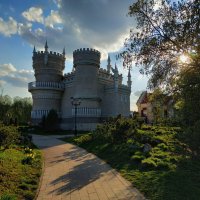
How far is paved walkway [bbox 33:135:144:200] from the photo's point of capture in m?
8.46

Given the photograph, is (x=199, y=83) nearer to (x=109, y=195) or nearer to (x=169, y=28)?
(x=169, y=28)

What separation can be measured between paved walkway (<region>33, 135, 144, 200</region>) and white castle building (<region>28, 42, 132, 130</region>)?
26.4 metres

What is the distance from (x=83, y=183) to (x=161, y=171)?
3.06 meters

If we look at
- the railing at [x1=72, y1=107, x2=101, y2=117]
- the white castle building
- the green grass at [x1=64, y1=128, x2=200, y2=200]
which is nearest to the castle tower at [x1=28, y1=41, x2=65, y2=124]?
the white castle building

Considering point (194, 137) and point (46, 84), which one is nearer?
point (194, 137)

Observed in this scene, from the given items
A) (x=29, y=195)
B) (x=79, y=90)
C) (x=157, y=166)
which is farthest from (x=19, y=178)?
(x=79, y=90)

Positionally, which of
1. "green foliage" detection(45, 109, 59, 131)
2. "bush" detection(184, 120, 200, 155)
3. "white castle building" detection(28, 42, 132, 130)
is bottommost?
"bush" detection(184, 120, 200, 155)

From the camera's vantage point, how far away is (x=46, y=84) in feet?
143

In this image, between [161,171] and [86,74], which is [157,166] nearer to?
[161,171]

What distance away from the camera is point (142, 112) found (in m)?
62.6

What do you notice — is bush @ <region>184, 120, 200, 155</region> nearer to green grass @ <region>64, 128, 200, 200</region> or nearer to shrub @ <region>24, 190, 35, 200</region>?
green grass @ <region>64, 128, 200, 200</region>

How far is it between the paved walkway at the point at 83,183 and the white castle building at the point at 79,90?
26424mm

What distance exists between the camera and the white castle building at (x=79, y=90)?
40.6 metres

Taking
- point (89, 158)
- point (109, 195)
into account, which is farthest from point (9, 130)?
point (109, 195)
